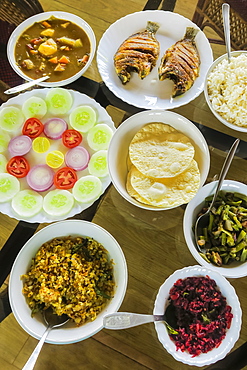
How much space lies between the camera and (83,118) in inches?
72.4

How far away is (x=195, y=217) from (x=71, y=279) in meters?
0.61

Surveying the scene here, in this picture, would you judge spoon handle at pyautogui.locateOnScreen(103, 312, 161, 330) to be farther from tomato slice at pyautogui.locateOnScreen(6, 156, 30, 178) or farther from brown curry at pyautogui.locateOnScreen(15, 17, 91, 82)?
brown curry at pyautogui.locateOnScreen(15, 17, 91, 82)

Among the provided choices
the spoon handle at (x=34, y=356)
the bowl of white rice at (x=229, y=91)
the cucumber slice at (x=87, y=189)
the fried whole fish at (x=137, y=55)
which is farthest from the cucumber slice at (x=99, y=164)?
the spoon handle at (x=34, y=356)

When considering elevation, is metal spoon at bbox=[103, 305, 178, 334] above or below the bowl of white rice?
below

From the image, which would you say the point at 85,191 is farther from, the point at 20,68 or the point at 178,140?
the point at 20,68

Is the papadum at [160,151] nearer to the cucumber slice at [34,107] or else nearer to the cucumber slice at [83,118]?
the cucumber slice at [83,118]

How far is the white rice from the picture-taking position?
1.70m

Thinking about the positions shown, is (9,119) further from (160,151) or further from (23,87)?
(160,151)

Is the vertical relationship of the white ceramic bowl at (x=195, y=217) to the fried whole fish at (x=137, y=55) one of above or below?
below

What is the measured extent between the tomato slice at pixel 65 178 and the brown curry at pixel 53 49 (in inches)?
19.9

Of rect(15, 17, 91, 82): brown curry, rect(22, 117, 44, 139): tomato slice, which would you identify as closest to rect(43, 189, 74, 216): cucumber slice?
rect(22, 117, 44, 139): tomato slice

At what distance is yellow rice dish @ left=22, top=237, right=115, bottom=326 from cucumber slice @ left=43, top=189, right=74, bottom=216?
13cm

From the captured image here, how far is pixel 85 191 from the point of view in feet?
5.62

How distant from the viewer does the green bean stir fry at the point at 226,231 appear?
1.58 meters
